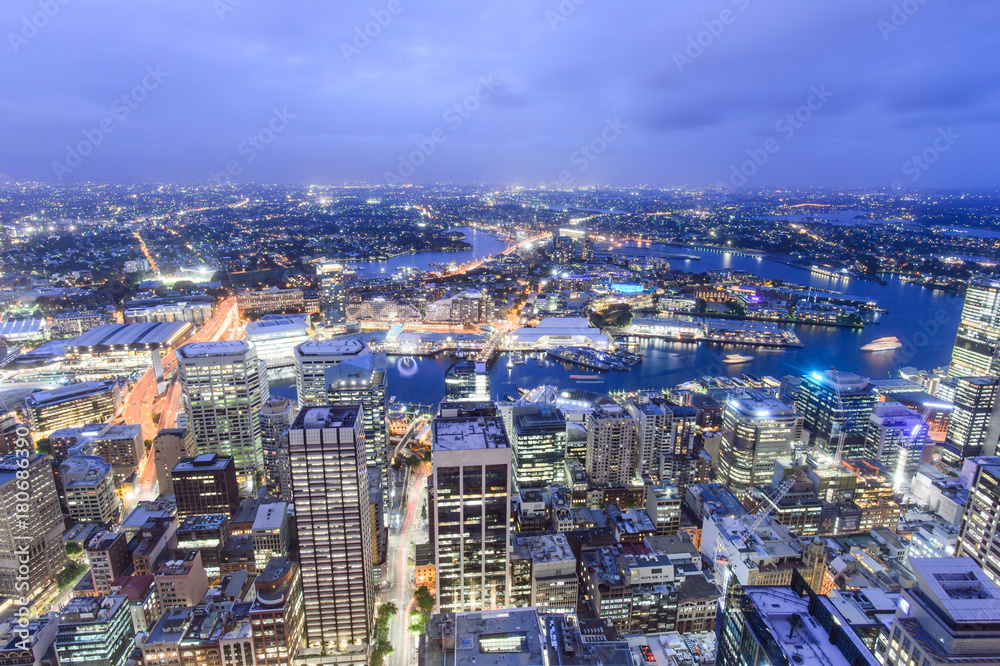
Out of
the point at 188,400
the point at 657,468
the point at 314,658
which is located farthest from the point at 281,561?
the point at 657,468

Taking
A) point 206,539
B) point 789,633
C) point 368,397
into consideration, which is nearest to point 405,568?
point 206,539

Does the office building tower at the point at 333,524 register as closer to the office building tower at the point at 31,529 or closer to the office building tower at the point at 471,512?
the office building tower at the point at 471,512

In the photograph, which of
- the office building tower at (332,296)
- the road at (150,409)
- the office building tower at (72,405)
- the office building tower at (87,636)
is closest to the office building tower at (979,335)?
the office building tower at (87,636)

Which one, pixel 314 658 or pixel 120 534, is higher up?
pixel 120 534

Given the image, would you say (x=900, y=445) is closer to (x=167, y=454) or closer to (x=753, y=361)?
(x=753, y=361)

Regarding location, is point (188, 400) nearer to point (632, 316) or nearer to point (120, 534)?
point (120, 534)
